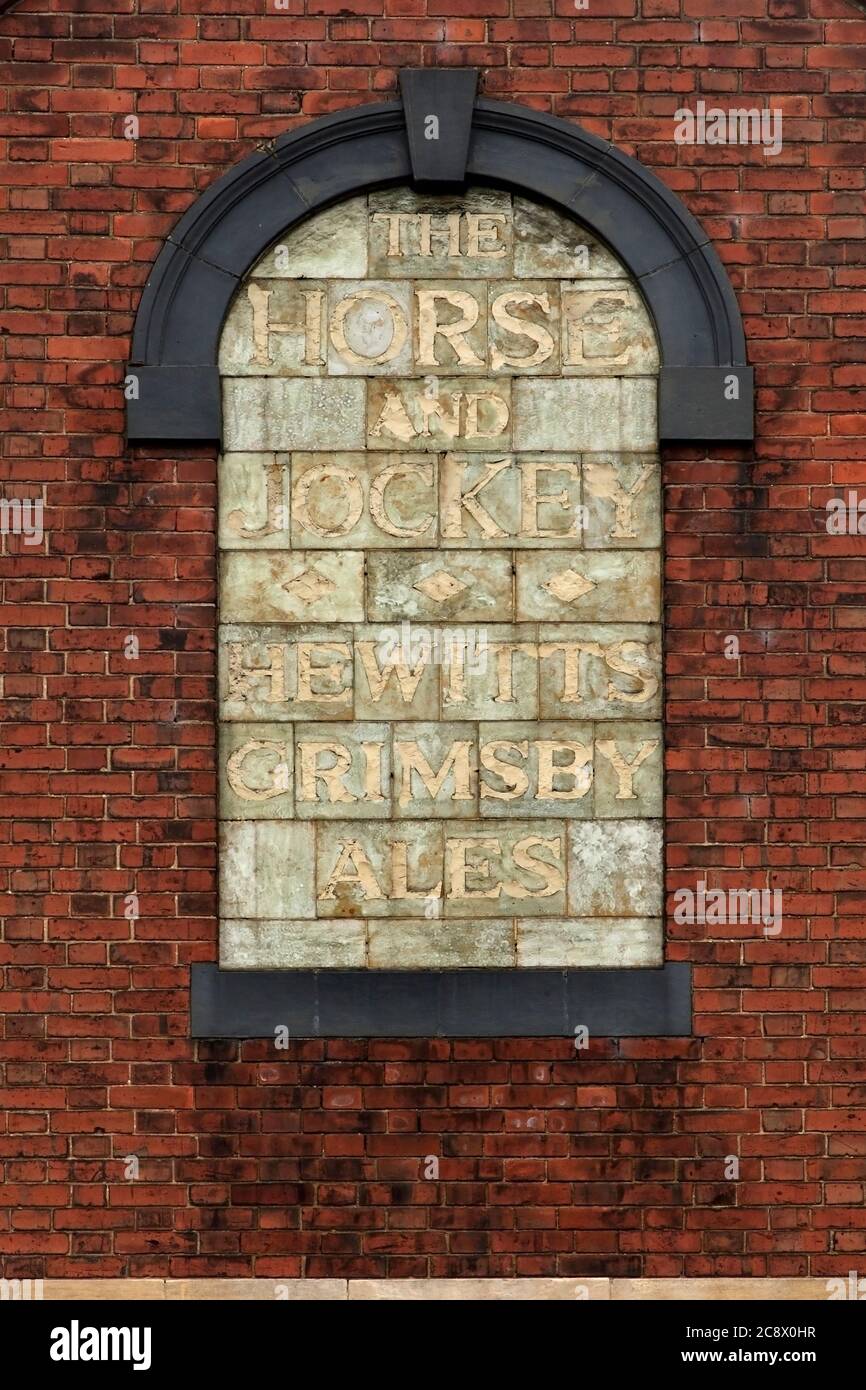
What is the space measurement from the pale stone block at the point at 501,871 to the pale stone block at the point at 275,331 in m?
1.90

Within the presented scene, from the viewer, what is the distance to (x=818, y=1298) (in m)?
5.59

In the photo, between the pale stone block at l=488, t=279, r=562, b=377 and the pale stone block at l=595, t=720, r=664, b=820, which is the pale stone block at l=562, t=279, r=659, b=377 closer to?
the pale stone block at l=488, t=279, r=562, b=377

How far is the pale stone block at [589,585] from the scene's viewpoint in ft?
18.9

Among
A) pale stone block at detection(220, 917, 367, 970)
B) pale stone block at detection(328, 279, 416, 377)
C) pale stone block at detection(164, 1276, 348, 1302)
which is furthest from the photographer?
pale stone block at detection(328, 279, 416, 377)

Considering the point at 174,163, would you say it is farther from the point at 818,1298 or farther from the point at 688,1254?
the point at 818,1298

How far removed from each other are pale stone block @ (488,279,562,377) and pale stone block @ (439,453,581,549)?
36 cm

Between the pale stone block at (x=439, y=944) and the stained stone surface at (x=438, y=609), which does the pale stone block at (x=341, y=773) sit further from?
the pale stone block at (x=439, y=944)

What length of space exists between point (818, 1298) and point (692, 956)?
1364mm

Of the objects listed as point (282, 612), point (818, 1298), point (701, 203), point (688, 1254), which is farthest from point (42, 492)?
point (818, 1298)

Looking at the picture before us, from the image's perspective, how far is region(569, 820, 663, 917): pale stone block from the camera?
570 centimetres

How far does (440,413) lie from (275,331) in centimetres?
72

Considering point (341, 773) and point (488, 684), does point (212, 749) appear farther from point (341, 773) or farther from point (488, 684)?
point (488, 684)

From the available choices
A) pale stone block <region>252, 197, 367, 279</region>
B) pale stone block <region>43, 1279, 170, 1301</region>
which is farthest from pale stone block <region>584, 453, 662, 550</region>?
pale stone block <region>43, 1279, 170, 1301</region>

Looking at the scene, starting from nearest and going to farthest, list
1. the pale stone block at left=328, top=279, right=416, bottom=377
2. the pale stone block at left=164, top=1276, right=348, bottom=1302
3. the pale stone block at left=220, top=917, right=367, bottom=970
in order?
1. the pale stone block at left=164, top=1276, right=348, bottom=1302
2. the pale stone block at left=220, top=917, right=367, bottom=970
3. the pale stone block at left=328, top=279, right=416, bottom=377
